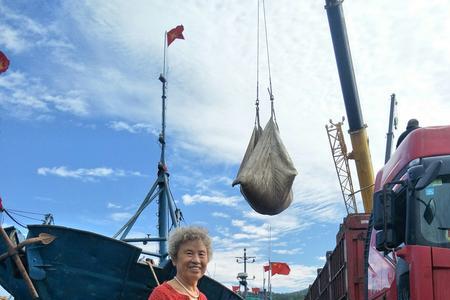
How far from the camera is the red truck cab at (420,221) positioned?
389cm

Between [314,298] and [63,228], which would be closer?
[63,228]

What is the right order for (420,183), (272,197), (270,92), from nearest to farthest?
(420,183) → (272,197) → (270,92)

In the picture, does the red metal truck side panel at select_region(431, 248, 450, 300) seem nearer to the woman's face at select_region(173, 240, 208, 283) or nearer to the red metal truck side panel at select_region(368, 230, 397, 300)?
the red metal truck side panel at select_region(368, 230, 397, 300)

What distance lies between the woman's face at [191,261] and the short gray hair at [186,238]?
23 millimetres

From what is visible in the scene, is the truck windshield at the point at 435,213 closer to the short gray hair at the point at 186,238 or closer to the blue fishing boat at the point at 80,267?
the short gray hair at the point at 186,238

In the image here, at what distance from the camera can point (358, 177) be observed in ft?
32.2

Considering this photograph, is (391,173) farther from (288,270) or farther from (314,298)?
(288,270)

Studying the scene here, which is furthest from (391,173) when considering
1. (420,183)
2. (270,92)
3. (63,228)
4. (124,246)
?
(63,228)

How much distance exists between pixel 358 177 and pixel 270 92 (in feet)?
7.36

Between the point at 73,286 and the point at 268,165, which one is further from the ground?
the point at 268,165

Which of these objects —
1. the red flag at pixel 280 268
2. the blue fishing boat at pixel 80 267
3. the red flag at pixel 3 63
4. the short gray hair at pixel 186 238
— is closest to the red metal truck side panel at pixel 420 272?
the short gray hair at pixel 186 238

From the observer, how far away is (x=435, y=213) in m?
4.07

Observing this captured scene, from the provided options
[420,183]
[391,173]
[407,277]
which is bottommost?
[407,277]

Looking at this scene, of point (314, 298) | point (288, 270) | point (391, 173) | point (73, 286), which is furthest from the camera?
point (288, 270)
